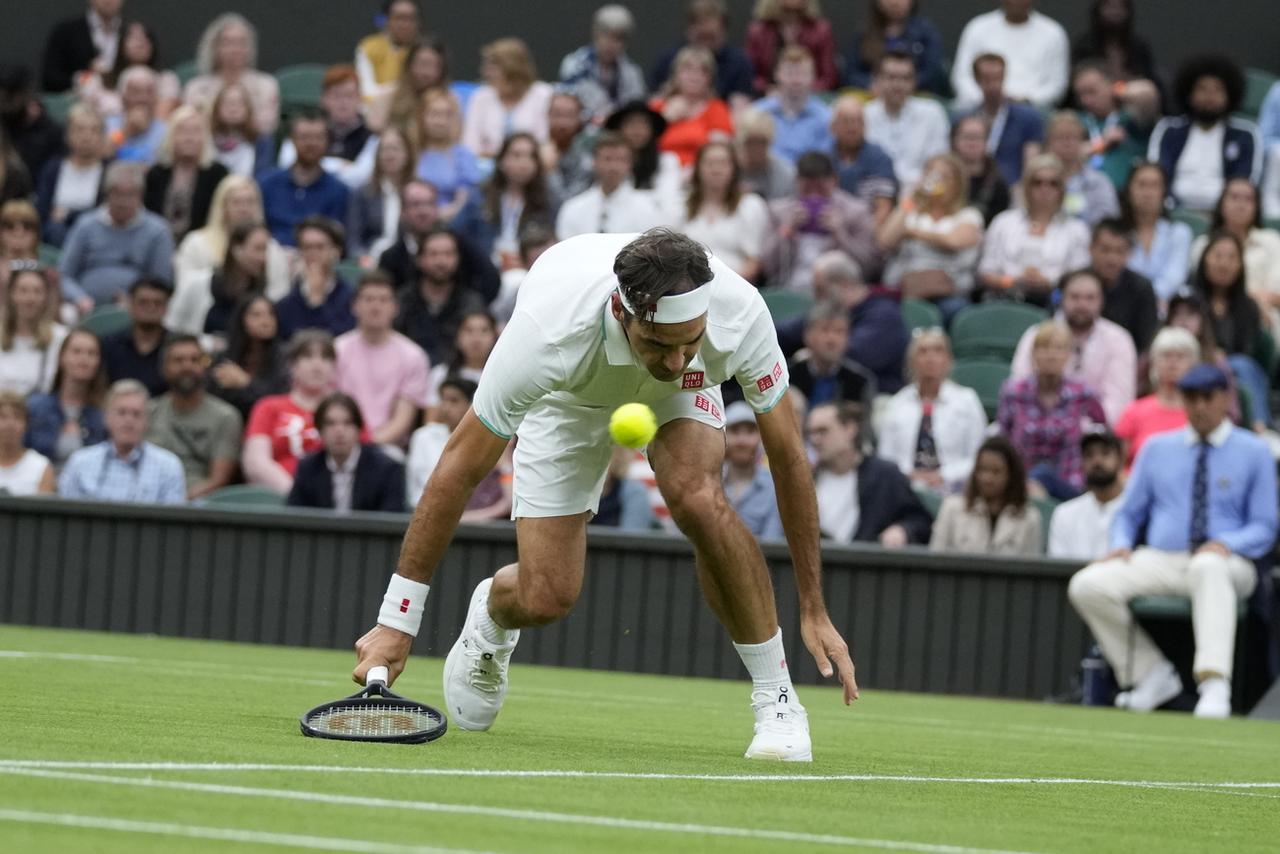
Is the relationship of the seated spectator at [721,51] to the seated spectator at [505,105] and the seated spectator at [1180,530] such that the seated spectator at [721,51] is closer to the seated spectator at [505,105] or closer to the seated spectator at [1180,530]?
the seated spectator at [505,105]

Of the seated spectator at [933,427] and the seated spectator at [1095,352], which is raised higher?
the seated spectator at [1095,352]

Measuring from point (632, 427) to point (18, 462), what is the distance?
27.2 feet

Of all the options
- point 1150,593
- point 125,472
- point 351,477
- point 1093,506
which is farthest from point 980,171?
point 125,472

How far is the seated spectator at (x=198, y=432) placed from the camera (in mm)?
13500

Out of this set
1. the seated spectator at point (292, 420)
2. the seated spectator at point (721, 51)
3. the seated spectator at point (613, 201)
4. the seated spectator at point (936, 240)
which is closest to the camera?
the seated spectator at point (292, 420)

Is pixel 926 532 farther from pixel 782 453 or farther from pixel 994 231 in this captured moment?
pixel 782 453

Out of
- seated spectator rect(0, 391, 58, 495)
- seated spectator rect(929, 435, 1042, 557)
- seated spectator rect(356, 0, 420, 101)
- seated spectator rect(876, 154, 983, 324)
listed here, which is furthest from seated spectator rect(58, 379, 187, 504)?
seated spectator rect(876, 154, 983, 324)

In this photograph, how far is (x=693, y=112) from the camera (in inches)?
635

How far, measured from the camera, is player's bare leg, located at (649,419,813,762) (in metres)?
6.05

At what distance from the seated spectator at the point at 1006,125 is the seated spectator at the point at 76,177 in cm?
672

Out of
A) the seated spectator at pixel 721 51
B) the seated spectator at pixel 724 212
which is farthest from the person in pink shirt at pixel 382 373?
the seated spectator at pixel 721 51

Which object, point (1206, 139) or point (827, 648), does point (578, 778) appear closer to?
point (827, 648)

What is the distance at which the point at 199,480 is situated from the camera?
13594mm

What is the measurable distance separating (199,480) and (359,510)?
52.4 inches
